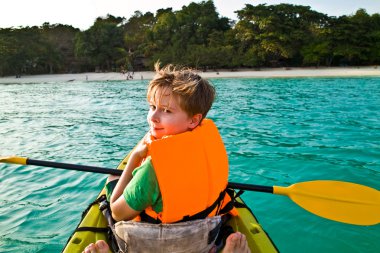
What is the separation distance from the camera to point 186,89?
5.48ft

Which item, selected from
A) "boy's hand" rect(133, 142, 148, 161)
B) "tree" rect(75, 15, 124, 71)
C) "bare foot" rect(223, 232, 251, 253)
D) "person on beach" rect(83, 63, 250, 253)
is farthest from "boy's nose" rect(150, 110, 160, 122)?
"tree" rect(75, 15, 124, 71)

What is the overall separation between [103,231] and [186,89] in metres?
1.27

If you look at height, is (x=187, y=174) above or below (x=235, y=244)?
above

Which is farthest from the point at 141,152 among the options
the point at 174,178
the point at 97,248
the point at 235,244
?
the point at 235,244

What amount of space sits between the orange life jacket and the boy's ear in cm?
4

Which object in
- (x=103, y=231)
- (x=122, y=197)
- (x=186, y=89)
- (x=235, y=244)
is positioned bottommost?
(x=103, y=231)

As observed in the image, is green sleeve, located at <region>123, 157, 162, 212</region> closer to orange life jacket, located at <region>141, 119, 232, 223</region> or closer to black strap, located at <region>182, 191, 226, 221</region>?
orange life jacket, located at <region>141, 119, 232, 223</region>

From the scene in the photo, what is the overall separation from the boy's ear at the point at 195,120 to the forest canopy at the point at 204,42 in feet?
92.9

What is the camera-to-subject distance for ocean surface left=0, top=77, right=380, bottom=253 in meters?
3.19

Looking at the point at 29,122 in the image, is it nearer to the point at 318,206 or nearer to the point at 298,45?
the point at 318,206

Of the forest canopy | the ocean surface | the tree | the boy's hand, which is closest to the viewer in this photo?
the boy's hand

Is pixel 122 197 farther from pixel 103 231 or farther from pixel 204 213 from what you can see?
pixel 103 231

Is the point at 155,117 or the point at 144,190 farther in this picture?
the point at 155,117

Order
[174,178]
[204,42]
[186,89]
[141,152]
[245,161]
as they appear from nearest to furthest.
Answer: [174,178] < [186,89] < [141,152] < [245,161] < [204,42]
